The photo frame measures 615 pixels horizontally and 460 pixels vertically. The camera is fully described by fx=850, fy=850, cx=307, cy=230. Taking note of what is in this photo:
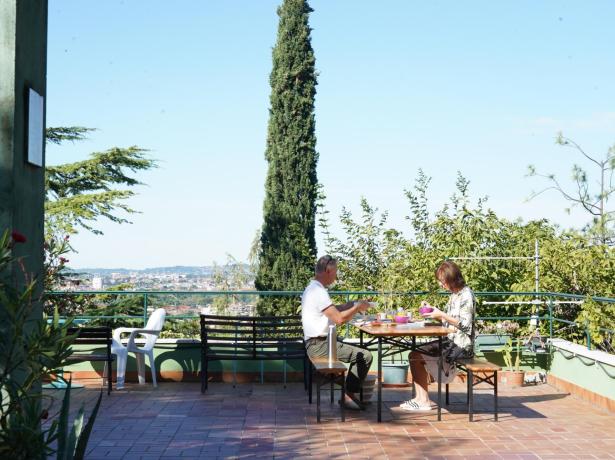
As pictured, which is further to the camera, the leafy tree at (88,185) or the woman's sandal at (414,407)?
the leafy tree at (88,185)

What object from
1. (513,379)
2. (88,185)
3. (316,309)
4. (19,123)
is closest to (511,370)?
(513,379)

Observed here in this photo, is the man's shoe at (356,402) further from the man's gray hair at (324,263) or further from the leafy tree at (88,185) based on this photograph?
the leafy tree at (88,185)

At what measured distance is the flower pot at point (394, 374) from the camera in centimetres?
877

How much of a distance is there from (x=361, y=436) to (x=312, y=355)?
1.23m

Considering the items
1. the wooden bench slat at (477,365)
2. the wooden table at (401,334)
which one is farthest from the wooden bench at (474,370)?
the wooden table at (401,334)

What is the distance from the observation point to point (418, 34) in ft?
39.7

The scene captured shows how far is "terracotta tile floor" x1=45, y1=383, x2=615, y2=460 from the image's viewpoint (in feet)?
19.5

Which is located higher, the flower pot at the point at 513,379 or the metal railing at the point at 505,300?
the metal railing at the point at 505,300

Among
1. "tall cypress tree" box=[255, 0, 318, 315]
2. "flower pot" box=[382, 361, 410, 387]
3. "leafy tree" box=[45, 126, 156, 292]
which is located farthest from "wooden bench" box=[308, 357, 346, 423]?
"leafy tree" box=[45, 126, 156, 292]

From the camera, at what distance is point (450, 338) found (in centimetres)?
752

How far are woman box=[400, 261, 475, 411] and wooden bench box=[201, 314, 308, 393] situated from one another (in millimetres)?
1420

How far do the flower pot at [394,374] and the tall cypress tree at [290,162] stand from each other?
6665mm

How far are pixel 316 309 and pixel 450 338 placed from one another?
1.21 meters

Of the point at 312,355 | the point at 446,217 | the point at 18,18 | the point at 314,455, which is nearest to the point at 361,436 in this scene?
the point at 314,455
